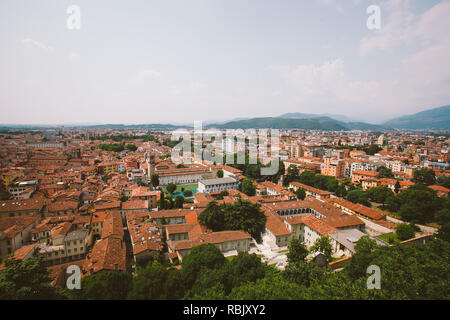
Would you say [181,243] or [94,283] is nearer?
[94,283]

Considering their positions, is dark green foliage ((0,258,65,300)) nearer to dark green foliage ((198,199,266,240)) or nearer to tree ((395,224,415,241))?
dark green foliage ((198,199,266,240))

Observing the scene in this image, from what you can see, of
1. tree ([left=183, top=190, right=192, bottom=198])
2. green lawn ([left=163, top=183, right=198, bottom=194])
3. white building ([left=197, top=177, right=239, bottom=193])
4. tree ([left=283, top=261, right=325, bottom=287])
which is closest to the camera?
tree ([left=283, top=261, right=325, bottom=287])

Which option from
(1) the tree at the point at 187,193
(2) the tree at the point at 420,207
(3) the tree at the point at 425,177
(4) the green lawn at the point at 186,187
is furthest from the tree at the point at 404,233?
(4) the green lawn at the point at 186,187

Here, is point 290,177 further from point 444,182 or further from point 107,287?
point 107,287

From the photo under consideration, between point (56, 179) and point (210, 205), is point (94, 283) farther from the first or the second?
point (56, 179)

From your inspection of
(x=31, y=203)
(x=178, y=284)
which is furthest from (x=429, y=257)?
(x=31, y=203)

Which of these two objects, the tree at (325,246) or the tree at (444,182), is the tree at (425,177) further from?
the tree at (325,246)

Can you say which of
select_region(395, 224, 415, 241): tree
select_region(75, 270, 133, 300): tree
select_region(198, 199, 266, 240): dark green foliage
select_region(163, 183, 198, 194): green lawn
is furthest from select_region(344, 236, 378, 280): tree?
select_region(163, 183, 198, 194): green lawn
